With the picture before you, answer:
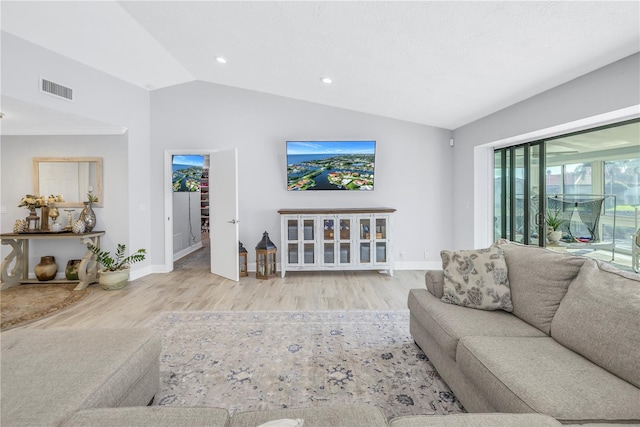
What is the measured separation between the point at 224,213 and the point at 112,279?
1.64 m

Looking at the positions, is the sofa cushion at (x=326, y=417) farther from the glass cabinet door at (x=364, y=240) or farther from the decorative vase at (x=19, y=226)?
the decorative vase at (x=19, y=226)

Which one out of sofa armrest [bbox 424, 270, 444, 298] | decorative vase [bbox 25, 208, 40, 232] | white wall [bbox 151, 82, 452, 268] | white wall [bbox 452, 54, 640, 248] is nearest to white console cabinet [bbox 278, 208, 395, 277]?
white wall [bbox 151, 82, 452, 268]

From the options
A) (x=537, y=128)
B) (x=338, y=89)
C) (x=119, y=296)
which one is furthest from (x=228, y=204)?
(x=537, y=128)

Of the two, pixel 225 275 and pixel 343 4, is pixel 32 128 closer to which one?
pixel 225 275

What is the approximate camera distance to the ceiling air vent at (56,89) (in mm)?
3254

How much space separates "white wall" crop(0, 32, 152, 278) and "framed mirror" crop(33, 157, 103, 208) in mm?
170

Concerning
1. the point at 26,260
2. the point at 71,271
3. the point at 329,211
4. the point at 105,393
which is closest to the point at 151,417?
the point at 105,393

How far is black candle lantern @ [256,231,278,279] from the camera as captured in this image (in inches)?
183

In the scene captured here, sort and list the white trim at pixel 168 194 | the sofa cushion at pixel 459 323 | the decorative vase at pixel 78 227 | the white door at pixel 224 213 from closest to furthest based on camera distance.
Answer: the sofa cushion at pixel 459 323, the decorative vase at pixel 78 227, the white door at pixel 224 213, the white trim at pixel 168 194

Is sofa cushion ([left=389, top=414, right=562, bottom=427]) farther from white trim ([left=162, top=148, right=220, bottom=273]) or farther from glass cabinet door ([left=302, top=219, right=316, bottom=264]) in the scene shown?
white trim ([left=162, top=148, right=220, bottom=273])

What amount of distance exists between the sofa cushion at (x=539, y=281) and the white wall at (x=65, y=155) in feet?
15.5

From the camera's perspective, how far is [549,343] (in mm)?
1682

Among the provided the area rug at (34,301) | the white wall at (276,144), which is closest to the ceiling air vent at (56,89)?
the white wall at (276,144)

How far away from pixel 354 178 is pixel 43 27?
12.8ft
